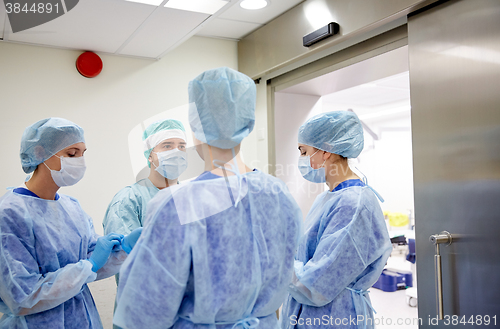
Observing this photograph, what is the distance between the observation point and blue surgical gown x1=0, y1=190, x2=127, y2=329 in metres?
1.30

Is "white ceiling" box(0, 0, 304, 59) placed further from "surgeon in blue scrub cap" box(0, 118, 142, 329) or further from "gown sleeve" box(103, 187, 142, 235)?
"gown sleeve" box(103, 187, 142, 235)

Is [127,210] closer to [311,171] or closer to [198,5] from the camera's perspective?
[311,171]

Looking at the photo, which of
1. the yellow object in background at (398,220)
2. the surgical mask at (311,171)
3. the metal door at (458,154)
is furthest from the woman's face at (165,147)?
the yellow object in background at (398,220)

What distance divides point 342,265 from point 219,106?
0.81 metres

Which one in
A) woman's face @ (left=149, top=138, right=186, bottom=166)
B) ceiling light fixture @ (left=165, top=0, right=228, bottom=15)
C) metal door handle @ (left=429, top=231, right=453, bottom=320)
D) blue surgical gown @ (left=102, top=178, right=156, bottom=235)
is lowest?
metal door handle @ (left=429, top=231, right=453, bottom=320)

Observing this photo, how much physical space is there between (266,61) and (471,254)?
1.84 metres

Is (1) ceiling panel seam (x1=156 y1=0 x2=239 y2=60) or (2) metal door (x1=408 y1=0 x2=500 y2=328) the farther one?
(1) ceiling panel seam (x1=156 y1=0 x2=239 y2=60)

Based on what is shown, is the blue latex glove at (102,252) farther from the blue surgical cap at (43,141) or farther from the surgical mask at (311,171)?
the surgical mask at (311,171)

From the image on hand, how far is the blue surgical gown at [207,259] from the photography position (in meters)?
0.92

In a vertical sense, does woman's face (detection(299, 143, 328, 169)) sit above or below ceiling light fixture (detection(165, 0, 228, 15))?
below

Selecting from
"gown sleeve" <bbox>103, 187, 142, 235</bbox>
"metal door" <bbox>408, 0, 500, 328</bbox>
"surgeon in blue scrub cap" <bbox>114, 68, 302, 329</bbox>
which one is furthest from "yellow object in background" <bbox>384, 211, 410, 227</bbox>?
"surgeon in blue scrub cap" <bbox>114, 68, 302, 329</bbox>

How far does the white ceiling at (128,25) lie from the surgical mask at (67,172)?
826 millimetres

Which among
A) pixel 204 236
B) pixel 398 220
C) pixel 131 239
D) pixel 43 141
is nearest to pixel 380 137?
pixel 398 220

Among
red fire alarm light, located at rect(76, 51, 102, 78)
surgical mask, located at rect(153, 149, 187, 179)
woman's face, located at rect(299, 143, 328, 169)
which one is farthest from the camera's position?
red fire alarm light, located at rect(76, 51, 102, 78)
